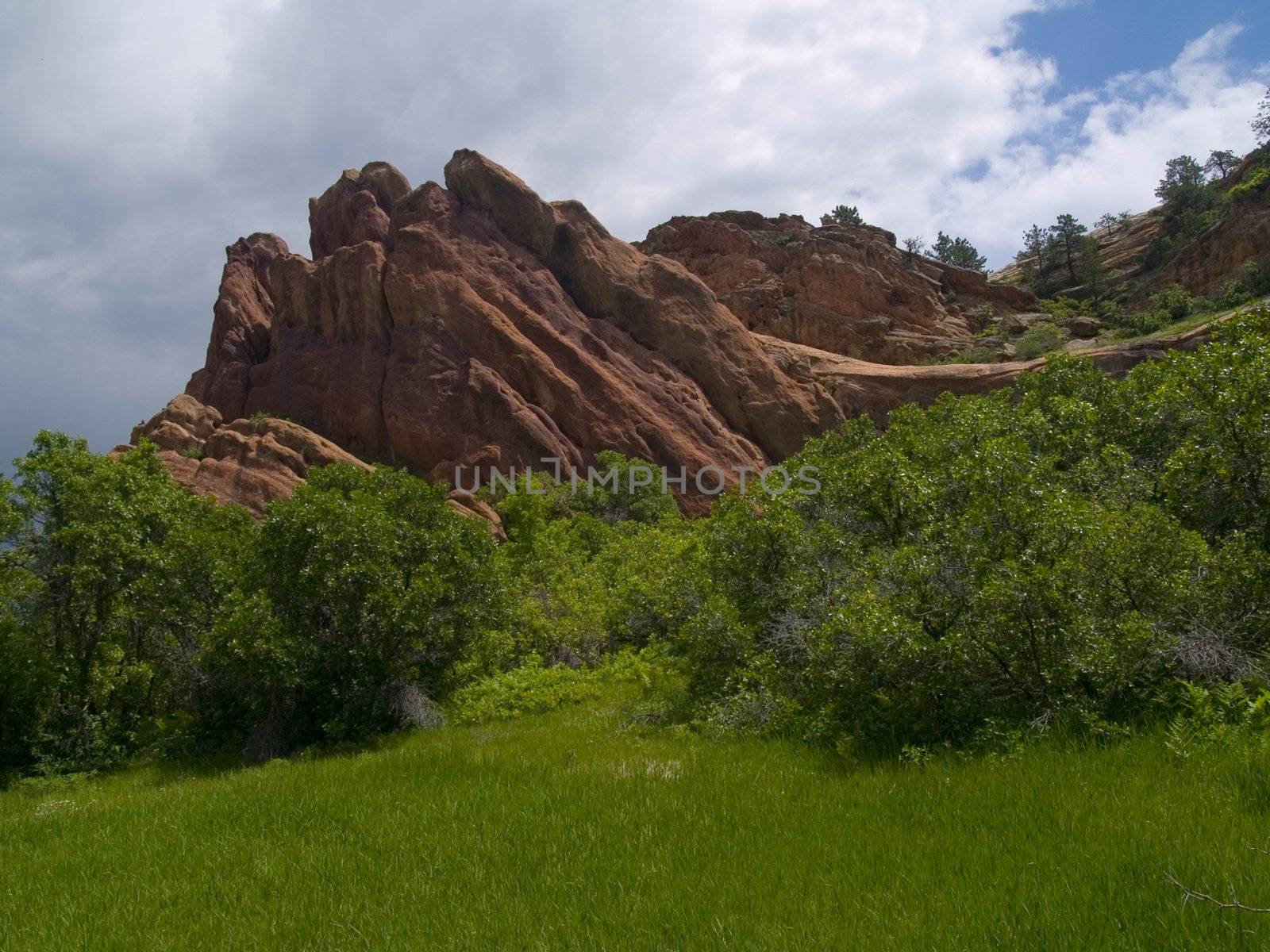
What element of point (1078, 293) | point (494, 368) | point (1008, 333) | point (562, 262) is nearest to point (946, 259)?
point (1078, 293)

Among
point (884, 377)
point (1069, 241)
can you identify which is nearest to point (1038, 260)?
point (1069, 241)

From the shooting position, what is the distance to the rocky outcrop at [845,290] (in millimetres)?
68562

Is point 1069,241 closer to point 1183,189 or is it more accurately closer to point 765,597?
point 1183,189

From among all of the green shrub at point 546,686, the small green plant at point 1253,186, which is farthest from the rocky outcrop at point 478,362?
the small green plant at point 1253,186

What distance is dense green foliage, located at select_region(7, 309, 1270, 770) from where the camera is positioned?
8.67 meters

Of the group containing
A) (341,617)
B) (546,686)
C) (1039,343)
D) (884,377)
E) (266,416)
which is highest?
(1039,343)

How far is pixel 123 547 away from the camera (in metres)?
15.4

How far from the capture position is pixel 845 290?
7119cm

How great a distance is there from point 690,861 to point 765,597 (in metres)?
8.01

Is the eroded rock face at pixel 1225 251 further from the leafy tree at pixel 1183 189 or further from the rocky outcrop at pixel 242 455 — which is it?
the rocky outcrop at pixel 242 455

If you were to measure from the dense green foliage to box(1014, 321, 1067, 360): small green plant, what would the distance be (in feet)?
129

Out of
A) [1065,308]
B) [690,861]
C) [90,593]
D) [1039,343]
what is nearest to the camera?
[690,861]

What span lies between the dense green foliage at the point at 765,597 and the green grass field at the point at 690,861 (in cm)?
127

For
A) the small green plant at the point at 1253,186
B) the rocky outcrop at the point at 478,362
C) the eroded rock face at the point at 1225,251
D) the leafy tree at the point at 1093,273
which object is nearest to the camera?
the rocky outcrop at the point at 478,362
